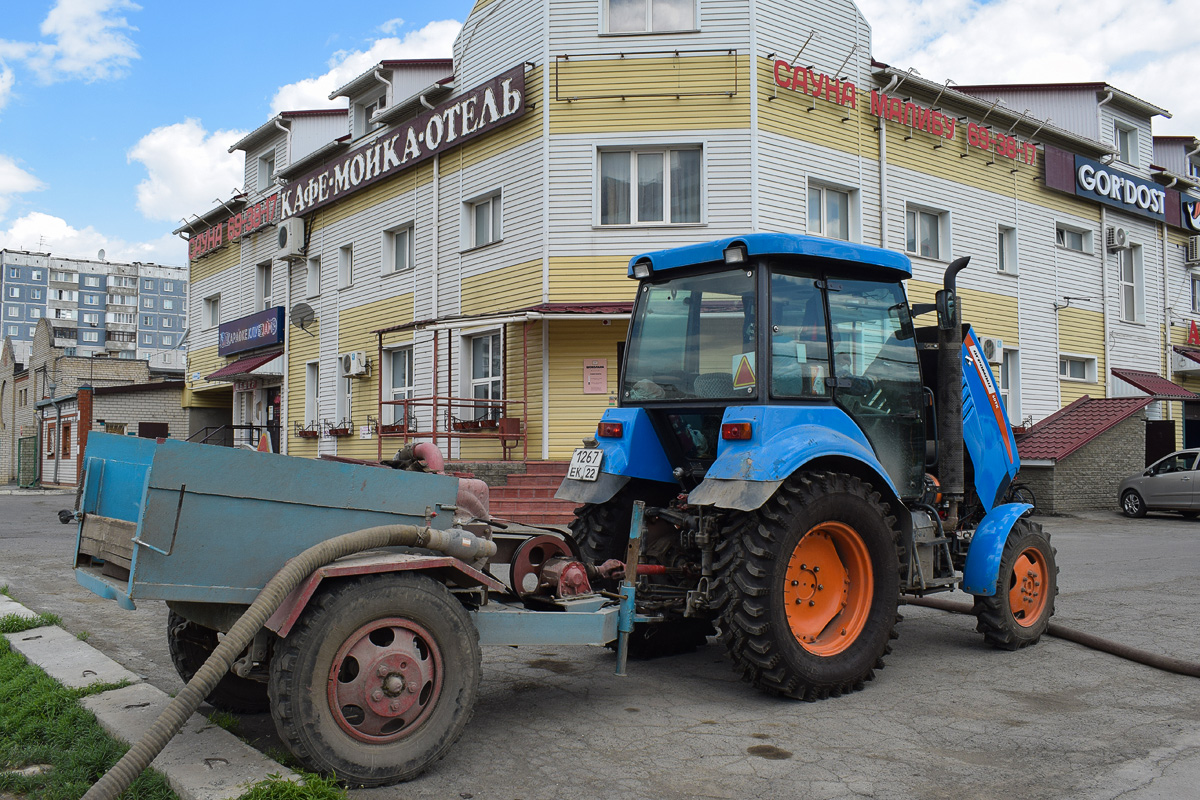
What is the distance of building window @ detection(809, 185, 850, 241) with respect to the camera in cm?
1714

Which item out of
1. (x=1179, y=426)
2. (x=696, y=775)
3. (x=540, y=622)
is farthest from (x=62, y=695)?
(x=1179, y=426)

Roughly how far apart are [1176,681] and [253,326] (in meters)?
23.9

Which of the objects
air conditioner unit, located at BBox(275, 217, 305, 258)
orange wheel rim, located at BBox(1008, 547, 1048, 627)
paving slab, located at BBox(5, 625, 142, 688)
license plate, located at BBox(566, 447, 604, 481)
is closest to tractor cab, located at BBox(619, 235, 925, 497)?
license plate, located at BBox(566, 447, 604, 481)

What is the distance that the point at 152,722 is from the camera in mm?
4406

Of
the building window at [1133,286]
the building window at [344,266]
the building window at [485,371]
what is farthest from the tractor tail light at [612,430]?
the building window at [1133,286]

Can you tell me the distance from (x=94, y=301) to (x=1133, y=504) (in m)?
130

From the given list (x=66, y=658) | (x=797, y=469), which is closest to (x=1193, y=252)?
(x=797, y=469)

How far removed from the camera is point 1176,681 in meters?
5.57

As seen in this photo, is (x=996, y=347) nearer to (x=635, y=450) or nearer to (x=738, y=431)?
(x=635, y=450)

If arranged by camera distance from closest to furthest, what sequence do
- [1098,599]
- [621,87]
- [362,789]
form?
[362,789]
[1098,599]
[621,87]

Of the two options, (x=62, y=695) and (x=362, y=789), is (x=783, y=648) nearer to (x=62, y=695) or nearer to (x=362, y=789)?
(x=362, y=789)

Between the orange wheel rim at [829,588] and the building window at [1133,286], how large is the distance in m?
22.5

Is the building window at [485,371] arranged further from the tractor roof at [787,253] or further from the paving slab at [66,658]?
the tractor roof at [787,253]

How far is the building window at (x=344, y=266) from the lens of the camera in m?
22.3
